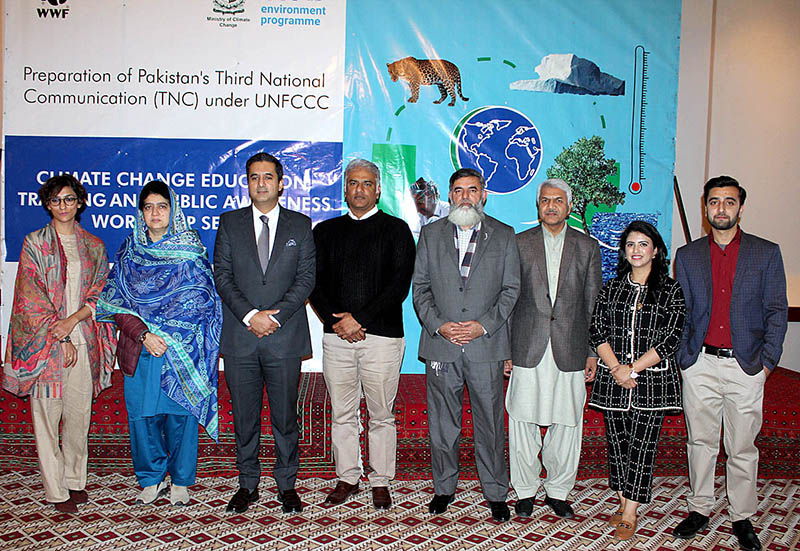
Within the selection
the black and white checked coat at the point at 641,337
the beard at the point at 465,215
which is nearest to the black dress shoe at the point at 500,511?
the black and white checked coat at the point at 641,337

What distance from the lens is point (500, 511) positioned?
10.4 ft

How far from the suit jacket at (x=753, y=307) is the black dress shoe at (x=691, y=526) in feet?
2.61

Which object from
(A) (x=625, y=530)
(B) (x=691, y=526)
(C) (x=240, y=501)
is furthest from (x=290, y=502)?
(B) (x=691, y=526)

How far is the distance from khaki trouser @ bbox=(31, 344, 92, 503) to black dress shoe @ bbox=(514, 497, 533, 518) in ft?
7.78

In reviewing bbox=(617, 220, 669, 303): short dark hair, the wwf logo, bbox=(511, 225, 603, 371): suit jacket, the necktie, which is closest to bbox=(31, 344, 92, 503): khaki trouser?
Result: the necktie

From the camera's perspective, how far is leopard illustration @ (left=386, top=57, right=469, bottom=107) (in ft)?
14.6

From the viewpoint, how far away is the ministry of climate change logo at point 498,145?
4520 mm

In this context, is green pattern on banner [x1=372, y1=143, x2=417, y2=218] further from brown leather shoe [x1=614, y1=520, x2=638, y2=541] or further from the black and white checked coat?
brown leather shoe [x1=614, y1=520, x2=638, y2=541]

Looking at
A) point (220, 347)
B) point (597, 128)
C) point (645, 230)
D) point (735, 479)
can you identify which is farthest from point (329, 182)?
point (735, 479)

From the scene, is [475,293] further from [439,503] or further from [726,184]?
[726,184]

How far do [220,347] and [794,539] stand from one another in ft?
10.1

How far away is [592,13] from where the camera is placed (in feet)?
14.8

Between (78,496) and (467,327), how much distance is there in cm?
230

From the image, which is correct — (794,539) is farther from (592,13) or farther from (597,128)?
(592,13)
